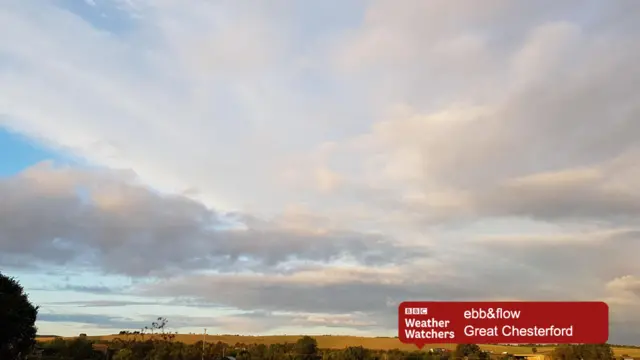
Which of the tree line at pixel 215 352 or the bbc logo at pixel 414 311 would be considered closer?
the bbc logo at pixel 414 311

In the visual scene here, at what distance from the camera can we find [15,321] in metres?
53.4

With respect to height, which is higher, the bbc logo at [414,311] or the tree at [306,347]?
the bbc logo at [414,311]

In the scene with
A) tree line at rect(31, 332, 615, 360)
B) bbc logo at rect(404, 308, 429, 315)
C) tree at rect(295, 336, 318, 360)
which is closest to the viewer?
bbc logo at rect(404, 308, 429, 315)

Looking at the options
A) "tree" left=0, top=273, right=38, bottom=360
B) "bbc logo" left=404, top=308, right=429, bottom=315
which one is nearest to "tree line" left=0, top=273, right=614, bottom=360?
"tree" left=0, top=273, right=38, bottom=360

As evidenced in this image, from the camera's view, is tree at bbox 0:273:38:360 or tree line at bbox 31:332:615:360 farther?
tree line at bbox 31:332:615:360

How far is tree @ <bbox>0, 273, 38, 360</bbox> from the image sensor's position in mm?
52438

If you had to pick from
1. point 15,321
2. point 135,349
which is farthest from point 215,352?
point 15,321

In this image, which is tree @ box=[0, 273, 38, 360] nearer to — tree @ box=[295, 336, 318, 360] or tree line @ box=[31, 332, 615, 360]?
tree line @ box=[31, 332, 615, 360]

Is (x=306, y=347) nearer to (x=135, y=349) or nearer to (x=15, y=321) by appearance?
(x=135, y=349)

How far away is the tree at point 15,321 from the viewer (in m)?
52.4

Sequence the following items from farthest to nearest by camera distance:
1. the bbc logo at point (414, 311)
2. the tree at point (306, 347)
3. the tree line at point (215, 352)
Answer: the tree at point (306, 347) → the tree line at point (215, 352) → the bbc logo at point (414, 311)

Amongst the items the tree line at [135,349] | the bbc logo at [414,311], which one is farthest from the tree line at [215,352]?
the bbc logo at [414,311]

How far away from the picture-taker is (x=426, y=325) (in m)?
42.3

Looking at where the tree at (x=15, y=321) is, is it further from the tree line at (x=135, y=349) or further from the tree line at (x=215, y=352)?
the tree line at (x=215, y=352)
